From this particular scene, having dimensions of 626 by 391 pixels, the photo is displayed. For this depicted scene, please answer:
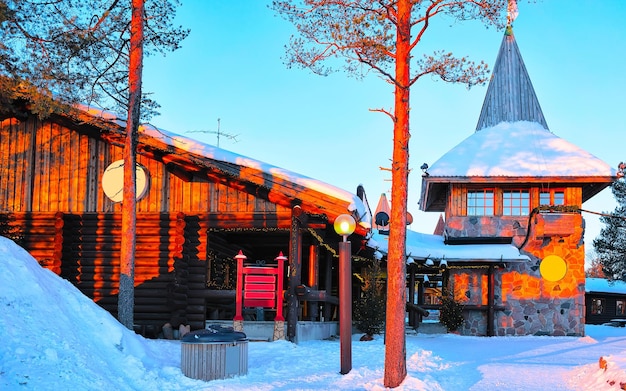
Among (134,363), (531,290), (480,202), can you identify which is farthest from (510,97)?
(134,363)

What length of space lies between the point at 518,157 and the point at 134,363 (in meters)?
19.1

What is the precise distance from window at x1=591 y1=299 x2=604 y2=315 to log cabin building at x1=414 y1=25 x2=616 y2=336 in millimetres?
26117

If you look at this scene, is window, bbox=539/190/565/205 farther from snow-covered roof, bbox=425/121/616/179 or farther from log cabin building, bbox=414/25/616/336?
snow-covered roof, bbox=425/121/616/179

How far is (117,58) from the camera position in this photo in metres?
15.6

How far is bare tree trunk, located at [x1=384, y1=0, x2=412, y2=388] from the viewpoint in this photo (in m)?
10.6

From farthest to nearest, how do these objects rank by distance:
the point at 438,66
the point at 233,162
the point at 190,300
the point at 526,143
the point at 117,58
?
the point at 526,143 < the point at 190,300 < the point at 233,162 < the point at 117,58 < the point at 438,66

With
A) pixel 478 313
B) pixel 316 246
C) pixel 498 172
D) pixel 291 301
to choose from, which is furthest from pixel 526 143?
pixel 291 301

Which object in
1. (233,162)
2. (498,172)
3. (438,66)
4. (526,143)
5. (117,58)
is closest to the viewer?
(438,66)

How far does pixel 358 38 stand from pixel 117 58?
21.0ft

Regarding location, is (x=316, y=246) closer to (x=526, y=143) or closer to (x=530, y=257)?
(x=530, y=257)

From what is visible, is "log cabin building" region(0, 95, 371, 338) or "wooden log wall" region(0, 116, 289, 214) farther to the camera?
"wooden log wall" region(0, 116, 289, 214)

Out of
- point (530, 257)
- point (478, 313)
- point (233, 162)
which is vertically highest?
point (233, 162)

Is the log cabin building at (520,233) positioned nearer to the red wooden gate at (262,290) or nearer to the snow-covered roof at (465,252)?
the snow-covered roof at (465,252)

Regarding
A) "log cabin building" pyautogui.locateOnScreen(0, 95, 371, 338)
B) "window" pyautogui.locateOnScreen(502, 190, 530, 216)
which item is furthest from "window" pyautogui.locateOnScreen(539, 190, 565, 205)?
"log cabin building" pyautogui.locateOnScreen(0, 95, 371, 338)
